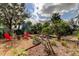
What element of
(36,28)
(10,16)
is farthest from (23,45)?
(10,16)

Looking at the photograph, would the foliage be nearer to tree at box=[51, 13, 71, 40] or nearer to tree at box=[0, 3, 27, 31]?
tree at box=[0, 3, 27, 31]

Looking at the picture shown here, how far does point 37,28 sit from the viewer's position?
6.86 ft

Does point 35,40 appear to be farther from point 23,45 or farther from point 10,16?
point 10,16

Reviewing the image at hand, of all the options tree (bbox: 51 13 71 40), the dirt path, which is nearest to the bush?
the dirt path

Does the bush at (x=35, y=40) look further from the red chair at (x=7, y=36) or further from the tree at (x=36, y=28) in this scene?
the red chair at (x=7, y=36)

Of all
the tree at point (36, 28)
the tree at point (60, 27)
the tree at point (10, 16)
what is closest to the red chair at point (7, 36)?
the tree at point (10, 16)

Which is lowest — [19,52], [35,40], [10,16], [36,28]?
[19,52]

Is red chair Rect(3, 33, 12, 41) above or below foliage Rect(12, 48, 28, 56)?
above

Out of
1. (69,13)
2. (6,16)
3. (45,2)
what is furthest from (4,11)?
(69,13)

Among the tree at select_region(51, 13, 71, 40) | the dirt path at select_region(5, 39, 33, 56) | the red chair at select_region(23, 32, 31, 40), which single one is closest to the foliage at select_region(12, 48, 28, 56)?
the dirt path at select_region(5, 39, 33, 56)

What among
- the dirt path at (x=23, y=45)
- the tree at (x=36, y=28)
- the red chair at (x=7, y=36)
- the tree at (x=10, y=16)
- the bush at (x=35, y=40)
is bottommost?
the dirt path at (x=23, y=45)

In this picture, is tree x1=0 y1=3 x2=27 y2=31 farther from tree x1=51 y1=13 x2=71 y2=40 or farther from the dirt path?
tree x1=51 y1=13 x2=71 y2=40

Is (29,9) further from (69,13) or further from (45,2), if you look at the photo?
(69,13)

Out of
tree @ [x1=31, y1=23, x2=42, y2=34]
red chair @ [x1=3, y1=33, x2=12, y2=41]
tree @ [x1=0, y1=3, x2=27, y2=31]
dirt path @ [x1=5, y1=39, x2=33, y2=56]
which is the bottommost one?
dirt path @ [x1=5, y1=39, x2=33, y2=56]
